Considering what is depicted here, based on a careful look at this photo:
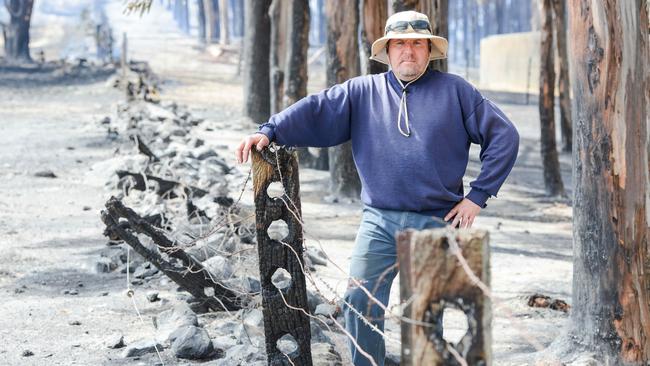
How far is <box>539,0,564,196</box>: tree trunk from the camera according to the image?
46.6ft

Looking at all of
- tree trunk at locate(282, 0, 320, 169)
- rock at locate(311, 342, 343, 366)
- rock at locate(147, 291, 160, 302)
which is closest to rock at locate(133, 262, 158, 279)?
rock at locate(147, 291, 160, 302)

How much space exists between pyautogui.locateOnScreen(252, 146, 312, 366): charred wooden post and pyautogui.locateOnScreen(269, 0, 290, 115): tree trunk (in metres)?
11.8

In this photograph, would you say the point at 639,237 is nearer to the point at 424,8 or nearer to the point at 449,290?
the point at 449,290

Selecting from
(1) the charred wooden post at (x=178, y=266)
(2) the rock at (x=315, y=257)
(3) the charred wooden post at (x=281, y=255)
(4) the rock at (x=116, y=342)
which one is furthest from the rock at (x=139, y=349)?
(2) the rock at (x=315, y=257)

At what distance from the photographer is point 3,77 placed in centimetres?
3688

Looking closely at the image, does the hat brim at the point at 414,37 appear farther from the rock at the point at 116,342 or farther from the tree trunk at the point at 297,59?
the tree trunk at the point at 297,59

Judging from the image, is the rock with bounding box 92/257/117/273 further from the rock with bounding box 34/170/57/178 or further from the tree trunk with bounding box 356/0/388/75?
the rock with bounding box 34/170/57/178

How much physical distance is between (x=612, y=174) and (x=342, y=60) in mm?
7838

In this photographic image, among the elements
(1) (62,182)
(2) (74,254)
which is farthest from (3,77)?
(2) (74,254)

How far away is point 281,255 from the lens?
16.1 feet

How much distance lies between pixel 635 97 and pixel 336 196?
752 cm

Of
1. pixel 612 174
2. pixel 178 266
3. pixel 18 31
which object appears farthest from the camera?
pixel 18 31

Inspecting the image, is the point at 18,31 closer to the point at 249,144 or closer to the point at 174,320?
the point at 174,320

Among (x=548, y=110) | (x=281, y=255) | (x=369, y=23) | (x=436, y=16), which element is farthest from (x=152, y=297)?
(x=548, y=110)
